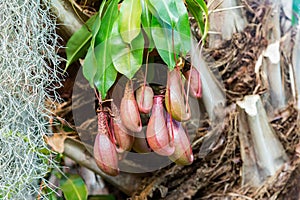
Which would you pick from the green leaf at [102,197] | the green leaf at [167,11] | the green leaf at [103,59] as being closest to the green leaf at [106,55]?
the green leaf at [103,59]

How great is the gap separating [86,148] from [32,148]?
0.91 feet

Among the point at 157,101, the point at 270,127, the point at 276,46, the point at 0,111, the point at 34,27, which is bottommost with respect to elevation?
the point at 270,127

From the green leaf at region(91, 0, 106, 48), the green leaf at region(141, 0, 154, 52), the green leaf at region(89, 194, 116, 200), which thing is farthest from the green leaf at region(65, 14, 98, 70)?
the green leaf at region(89, 194, 116, 200)

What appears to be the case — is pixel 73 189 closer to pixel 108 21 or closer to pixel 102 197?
pixel 102 197

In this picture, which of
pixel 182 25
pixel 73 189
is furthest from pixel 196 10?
pixel 73 189

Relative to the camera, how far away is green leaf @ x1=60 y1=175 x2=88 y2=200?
1.14 metres

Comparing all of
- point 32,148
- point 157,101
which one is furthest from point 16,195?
point 157,101

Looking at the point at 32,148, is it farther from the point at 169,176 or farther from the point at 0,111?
the point at 169,176

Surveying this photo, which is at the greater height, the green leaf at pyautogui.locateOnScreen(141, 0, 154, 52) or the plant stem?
the green leaf at pyautogui.locateOnScreen(141, 0, 154, 52)

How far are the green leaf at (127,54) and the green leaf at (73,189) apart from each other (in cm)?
43

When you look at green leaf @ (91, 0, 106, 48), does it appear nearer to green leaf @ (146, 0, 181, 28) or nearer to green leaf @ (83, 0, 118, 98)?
green leaf @ (83, 0, 118, 98)

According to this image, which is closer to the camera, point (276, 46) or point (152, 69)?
point (152, 69)

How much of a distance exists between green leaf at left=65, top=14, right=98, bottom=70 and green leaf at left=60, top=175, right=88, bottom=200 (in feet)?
1.16

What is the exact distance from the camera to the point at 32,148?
89cm
